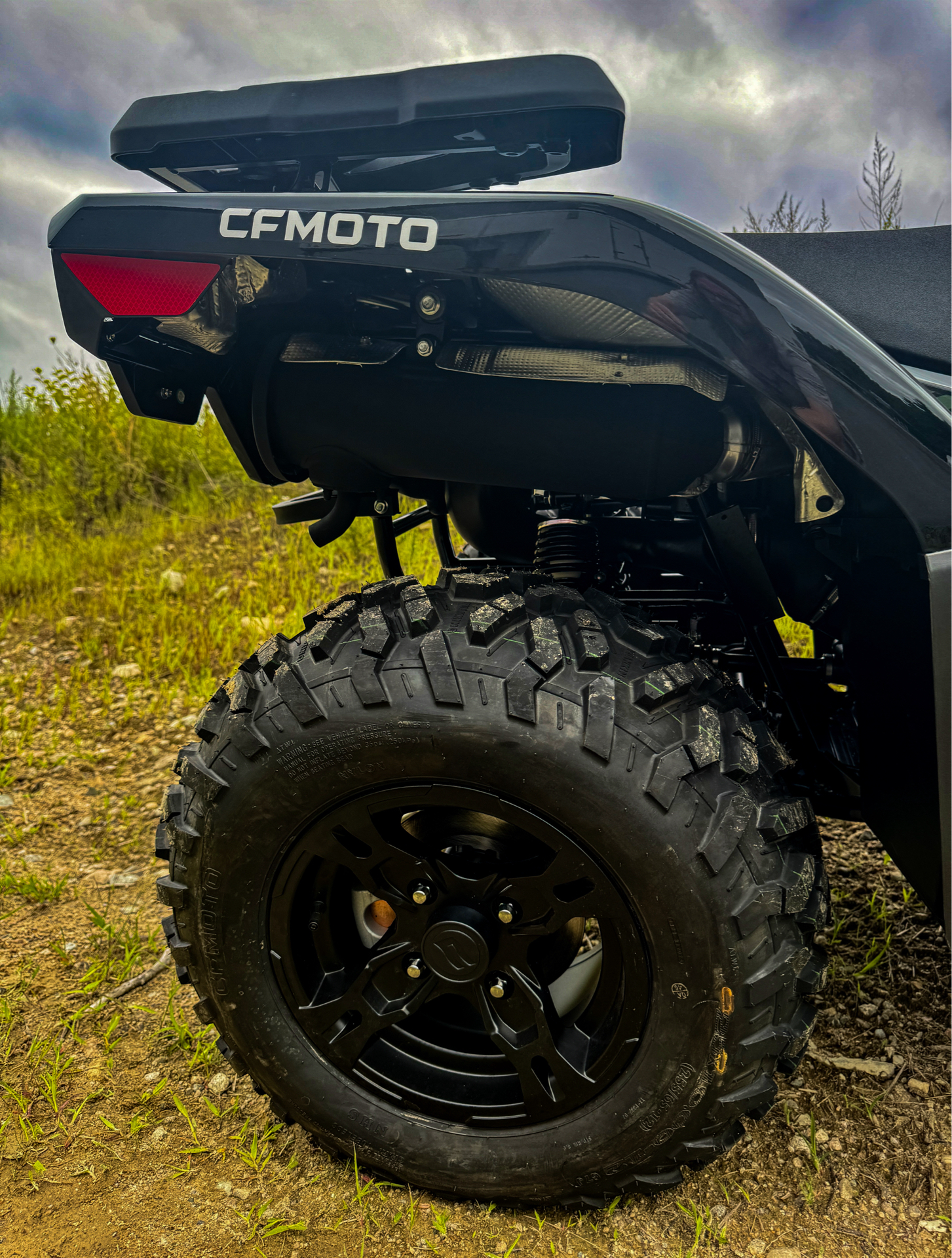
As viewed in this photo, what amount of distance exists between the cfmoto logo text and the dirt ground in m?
1.50

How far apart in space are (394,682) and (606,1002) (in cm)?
65

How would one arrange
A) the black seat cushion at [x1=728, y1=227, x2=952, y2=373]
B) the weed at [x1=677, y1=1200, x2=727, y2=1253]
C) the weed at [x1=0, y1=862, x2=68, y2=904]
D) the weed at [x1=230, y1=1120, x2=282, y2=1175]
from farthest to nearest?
1. the weed at [x1=0, y1=862, x2=68, y2=904]
2. the black seat cushion at [x1=728, y1=227, x2=952, y2=373]
3. the weed at [x1=230, y1=1120, x2=282, y2=1175]
4. the weed at [x1=677, y1=1200, x2=727, y2=1253]

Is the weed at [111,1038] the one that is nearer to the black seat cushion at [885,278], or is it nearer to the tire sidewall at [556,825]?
the tire sidewall at [556,825]

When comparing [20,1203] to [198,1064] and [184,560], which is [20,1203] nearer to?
[198,1064]

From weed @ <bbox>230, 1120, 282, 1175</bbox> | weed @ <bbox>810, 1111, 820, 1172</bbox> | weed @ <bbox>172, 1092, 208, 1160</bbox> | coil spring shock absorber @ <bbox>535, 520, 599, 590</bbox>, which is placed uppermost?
coil spring shock absorber @ <bbox>535, 520, 599, 590</bbox>

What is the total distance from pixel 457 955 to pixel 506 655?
511mm

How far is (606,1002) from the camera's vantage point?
131 cm

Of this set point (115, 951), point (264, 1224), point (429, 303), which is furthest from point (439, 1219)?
point (429, 303)

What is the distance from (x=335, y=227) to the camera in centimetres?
107

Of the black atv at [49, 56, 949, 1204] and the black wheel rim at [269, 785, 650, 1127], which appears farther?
the black wheel rim at [269, 785, 650, 1127]

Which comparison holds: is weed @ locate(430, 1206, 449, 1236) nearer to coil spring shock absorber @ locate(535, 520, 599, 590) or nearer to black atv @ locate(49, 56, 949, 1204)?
black atv @ locate(49, 56, 949, 1204)

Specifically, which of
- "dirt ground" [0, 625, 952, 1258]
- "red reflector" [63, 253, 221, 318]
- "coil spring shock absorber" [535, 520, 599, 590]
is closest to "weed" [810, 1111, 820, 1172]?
"dirt ground" [0, 625, 952, 1258]

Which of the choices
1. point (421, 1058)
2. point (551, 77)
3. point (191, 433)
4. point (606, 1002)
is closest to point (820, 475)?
point (551, 77)

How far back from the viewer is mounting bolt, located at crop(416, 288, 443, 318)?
3.70 feet
